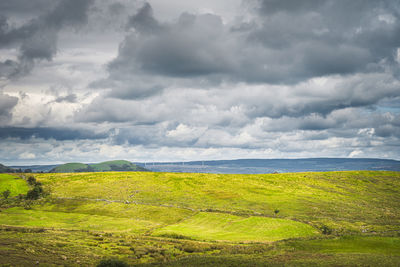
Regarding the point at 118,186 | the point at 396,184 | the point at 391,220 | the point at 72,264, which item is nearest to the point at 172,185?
the point at 118,186

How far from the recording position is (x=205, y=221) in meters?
88.9

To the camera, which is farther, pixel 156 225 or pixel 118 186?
pixel 118 186

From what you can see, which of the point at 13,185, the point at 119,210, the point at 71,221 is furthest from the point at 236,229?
the point at 13,185

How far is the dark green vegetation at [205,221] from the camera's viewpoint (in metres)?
48.9

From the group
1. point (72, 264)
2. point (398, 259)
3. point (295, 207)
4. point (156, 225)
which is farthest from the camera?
point (295, 207)

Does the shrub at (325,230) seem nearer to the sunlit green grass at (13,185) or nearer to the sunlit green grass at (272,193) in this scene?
the sunlit green grass at (272,193)

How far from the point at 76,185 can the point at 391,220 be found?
395ft

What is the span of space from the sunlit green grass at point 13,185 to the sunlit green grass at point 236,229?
78.3 metres

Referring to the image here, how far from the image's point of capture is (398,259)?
1804 inches

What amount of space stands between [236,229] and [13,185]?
105m

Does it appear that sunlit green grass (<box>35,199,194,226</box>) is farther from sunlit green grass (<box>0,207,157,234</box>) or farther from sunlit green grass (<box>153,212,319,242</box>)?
sunlit green grass (<box>153,212,319,242</box>)

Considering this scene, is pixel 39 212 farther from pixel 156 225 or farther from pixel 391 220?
pixel 391 220

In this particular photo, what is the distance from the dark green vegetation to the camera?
48.9 metres

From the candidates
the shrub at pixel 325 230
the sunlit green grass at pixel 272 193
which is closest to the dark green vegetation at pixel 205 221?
the shrub at pixel 325 230
